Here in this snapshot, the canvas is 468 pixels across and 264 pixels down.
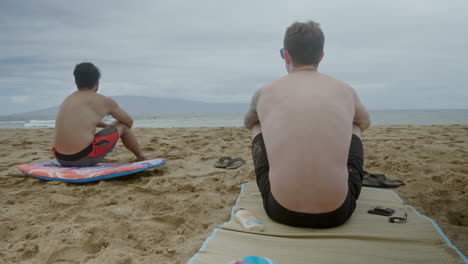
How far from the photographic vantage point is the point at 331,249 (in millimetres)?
1784

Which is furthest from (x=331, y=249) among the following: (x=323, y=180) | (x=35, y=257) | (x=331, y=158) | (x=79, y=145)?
(x=79, y=145)

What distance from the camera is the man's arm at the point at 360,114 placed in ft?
7.18

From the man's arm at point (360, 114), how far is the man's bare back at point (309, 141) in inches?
6.5

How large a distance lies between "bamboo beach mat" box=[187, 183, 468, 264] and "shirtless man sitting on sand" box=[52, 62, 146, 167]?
2.38 meters

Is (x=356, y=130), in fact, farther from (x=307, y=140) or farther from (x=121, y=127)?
(x=121, y=127)

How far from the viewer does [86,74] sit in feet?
12.3

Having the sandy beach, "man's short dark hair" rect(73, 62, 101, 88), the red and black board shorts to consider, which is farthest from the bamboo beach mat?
"man's short dark hair" rect(73, 62, 101, 88)

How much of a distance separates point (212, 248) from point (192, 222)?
→ 60cm

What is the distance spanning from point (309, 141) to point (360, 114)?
0.68 m

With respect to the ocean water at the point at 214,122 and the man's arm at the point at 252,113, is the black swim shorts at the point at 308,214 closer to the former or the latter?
the man's arm at the point at 252,113

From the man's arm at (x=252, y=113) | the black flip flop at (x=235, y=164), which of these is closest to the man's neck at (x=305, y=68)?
the man's arm at (x=252, y=113)

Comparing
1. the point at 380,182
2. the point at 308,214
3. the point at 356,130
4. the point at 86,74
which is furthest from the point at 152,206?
the point at 380,182

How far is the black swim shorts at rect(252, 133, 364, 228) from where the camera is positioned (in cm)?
201

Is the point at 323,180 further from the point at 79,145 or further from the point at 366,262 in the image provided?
the point at 79,145
